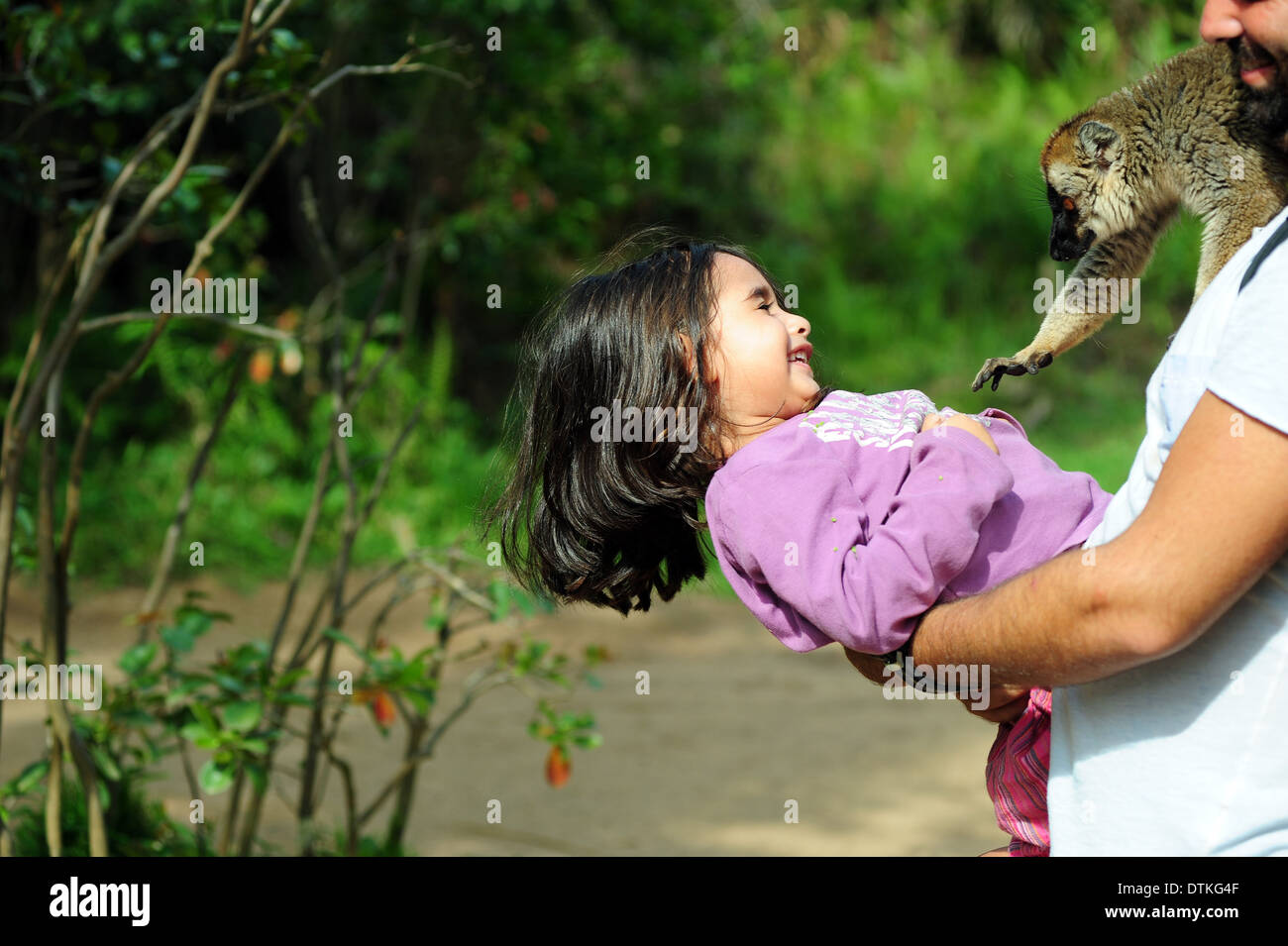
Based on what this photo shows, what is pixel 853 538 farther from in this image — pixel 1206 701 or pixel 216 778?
pixel 216 778

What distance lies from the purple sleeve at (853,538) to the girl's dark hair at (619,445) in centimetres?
26

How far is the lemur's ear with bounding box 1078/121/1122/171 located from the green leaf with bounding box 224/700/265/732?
211cm

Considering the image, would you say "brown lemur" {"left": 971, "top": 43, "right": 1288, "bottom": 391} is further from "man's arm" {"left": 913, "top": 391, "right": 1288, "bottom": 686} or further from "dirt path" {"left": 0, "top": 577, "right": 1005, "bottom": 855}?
"dirt path" {"left": 0, "top": 577, "right": 1005, "bottom": 855}

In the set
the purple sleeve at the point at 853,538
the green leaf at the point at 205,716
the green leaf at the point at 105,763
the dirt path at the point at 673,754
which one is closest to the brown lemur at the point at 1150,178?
the purple sleeve at the point at 853,538

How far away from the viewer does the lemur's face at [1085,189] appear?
2.55 meters

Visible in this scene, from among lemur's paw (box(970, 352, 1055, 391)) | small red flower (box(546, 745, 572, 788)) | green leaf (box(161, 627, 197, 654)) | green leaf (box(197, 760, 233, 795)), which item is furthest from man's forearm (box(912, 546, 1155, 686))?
small red flower (box(546, 745, 572, 788))

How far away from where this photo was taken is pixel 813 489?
58.1 inches

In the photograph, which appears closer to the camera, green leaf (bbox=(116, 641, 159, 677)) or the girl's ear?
the girl's ear

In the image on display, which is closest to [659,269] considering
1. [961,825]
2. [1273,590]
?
[1273,590]

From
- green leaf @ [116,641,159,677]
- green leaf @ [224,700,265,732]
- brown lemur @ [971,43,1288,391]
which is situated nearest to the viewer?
brown lemur @ [971,43,1288,391]

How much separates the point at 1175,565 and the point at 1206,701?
7.0 inches

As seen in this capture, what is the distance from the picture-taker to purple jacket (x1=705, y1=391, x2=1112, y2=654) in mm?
1383

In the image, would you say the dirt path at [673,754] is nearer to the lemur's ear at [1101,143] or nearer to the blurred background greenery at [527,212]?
the blurred background greenery at [527,212]

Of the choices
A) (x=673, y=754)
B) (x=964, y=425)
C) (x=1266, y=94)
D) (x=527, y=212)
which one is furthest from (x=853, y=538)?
(x=527, y=212)
